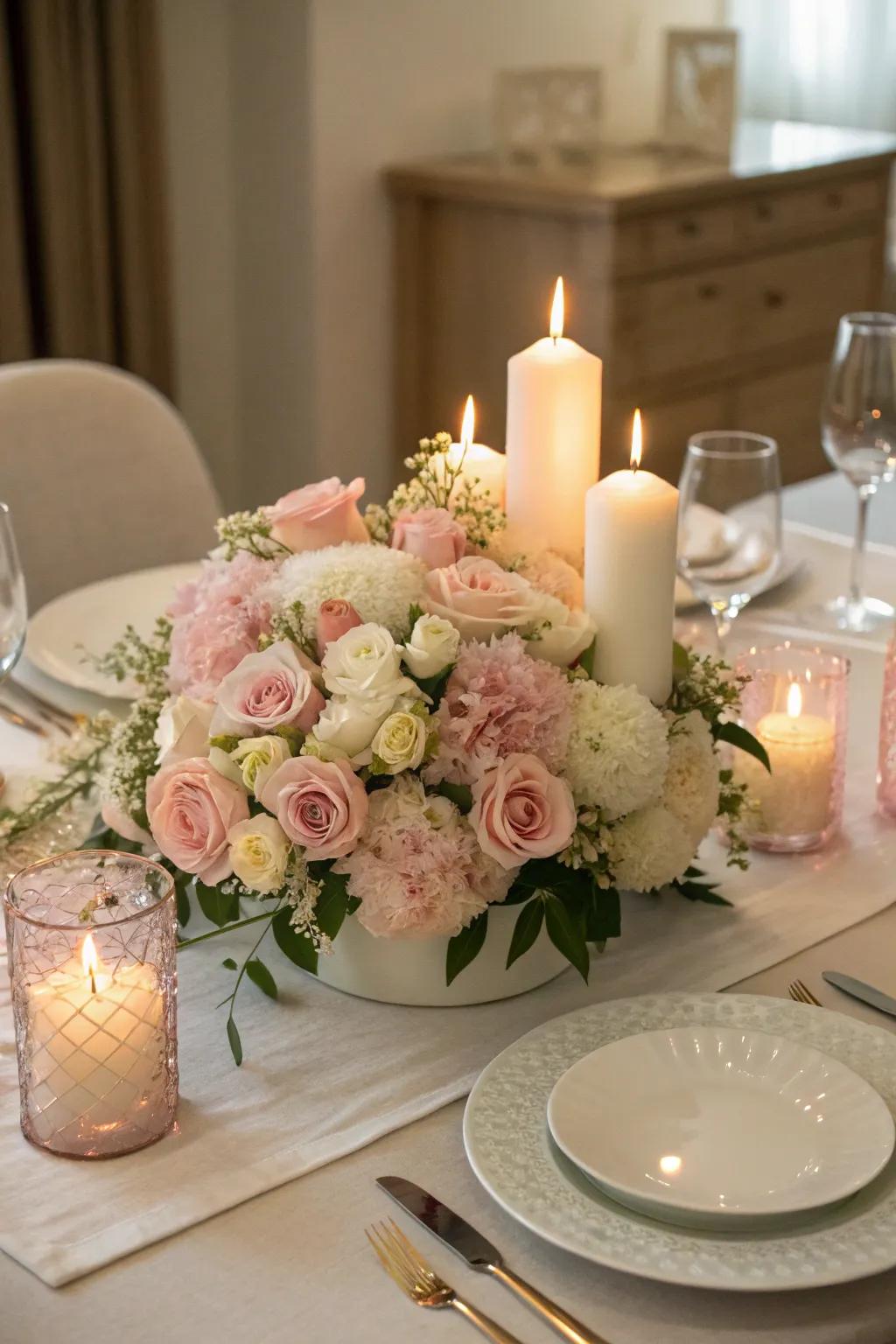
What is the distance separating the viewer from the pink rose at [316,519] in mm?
981

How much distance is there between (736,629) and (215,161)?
7.66ft

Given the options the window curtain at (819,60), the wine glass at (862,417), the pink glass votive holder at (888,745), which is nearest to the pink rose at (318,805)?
the pink glass votive holder at (888,745)

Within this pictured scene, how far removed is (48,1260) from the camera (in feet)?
2.34

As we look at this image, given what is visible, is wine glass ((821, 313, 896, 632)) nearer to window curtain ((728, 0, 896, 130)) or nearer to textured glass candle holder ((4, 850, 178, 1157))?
textured glass candle holder ((4, 850, 178, 1157))

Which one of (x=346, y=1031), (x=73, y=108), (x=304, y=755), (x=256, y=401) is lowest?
(x=256, y=401)

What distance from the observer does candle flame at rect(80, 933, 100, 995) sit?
2.54 ft

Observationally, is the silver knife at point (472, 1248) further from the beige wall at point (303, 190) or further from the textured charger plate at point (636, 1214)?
the beige wall at point (303, 190)

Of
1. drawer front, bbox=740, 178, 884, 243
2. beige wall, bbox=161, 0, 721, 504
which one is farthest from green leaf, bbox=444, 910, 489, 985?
drawer front, bbox=740, 178, 884, 243

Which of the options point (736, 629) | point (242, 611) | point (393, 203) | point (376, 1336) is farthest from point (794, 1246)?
point (393, 203)

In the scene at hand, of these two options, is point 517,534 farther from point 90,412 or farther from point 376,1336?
point 90,412

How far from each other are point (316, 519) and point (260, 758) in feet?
0.66

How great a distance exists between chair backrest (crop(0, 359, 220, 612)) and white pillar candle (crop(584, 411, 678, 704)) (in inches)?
41.1

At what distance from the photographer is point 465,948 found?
875mm

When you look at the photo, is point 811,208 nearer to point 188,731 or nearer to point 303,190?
point 303,190
